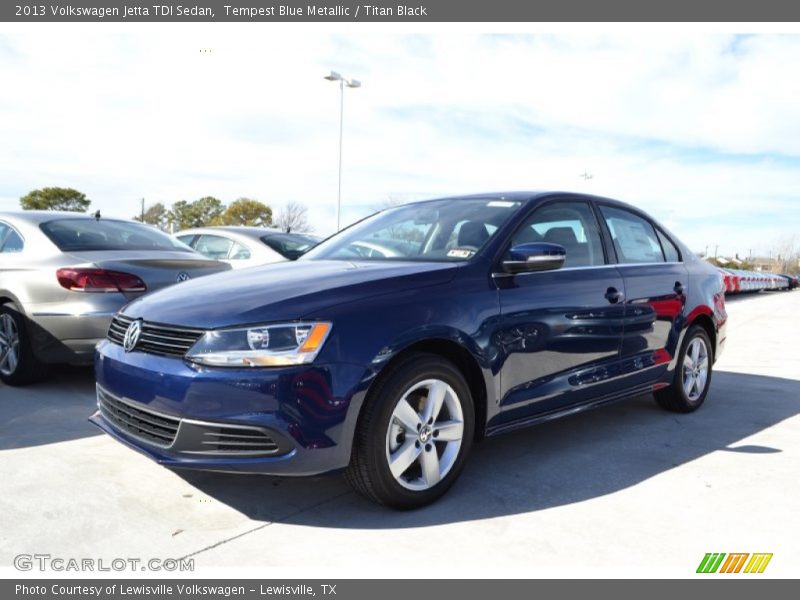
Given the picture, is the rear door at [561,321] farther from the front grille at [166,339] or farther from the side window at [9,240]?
the side window at [9,240]

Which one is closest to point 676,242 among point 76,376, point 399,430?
point 399,430

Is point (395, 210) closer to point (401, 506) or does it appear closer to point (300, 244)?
point (401, 506)

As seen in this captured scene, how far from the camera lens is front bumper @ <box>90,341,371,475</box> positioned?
8.87 feet

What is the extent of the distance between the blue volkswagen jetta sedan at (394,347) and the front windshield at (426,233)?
0.01 m

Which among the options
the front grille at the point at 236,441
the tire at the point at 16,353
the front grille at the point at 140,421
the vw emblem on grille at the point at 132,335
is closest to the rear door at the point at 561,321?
the front grille at the point at 236,441

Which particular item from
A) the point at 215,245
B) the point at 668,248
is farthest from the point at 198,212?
the point at 668,248

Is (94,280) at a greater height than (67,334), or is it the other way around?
(94,280)

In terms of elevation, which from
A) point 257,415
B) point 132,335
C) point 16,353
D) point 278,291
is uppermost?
Answer: point 278,291

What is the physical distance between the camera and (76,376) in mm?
5711

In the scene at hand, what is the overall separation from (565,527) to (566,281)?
143cm

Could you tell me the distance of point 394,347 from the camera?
2895 mm

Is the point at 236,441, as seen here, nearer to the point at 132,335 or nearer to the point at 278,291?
the point at 278,291

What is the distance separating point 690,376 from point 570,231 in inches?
67.4

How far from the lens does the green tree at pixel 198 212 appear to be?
60.4 metres
